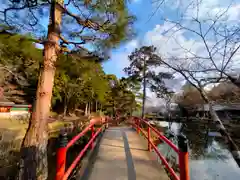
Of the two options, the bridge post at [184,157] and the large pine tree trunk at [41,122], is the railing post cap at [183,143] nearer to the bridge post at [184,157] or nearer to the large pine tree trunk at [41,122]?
the bridge post at [184,157]

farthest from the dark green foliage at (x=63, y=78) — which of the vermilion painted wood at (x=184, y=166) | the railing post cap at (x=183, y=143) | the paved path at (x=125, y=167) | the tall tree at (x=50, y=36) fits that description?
the vermilion painted wood at (x=184, y=166)

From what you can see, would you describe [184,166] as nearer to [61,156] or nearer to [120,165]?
[61,156]

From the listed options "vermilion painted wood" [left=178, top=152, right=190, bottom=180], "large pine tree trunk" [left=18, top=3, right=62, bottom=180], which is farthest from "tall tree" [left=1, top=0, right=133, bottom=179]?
"vermilion painted wood" [left=178, top=152, right=190, bottom=180]

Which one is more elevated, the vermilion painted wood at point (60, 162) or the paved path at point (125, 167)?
the vermilion painted wood at point (60, 162)

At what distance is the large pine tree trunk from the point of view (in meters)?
2.41

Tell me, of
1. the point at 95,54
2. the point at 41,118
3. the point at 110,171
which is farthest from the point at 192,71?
the point at 41,118

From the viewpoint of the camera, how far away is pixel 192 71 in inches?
103

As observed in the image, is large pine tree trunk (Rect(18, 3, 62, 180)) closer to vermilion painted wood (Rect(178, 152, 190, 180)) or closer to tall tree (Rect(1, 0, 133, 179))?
tall tree (Rect(1, 0, 133, 179))

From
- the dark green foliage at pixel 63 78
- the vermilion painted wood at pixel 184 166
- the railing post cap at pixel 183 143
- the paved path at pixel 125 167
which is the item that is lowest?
the paved path at pixel 125 167

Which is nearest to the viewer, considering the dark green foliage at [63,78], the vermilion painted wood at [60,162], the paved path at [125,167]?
the vermilion painted wood at [60,162]

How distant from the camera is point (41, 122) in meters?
2.61

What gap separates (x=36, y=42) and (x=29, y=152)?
2.03m

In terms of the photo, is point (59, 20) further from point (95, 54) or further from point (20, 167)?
point (20, 167)

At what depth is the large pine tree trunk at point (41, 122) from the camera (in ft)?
7.90
